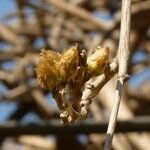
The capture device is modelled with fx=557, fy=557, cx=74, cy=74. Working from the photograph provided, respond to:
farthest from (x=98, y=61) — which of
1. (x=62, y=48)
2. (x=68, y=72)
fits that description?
(x=62, y=48)

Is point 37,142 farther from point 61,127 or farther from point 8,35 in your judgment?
point 61,127

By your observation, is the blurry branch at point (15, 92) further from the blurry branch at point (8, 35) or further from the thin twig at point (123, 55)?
the thin twig at point (123, 55)

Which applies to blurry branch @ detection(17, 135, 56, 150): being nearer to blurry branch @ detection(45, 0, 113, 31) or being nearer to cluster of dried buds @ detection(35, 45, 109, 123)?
blurry branch @ detection(45, 0, 113, 31)

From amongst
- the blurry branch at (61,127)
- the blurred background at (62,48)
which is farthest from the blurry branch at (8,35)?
the blurry branch at (61,127)

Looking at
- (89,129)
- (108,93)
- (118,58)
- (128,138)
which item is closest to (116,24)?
(108,93)

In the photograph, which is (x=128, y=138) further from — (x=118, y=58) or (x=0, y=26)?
(x=118, y=58)
